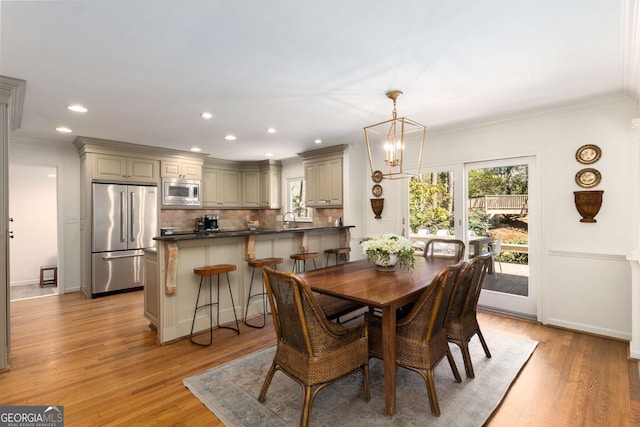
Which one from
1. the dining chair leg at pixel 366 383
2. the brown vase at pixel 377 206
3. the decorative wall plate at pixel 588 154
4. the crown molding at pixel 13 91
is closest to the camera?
the dining chair leg at pixel 366 383

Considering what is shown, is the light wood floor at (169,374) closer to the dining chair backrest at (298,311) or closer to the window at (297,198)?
the dining chair backrest at (298,311)

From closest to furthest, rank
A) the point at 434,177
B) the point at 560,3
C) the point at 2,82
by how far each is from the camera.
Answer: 1. the point at 560,3
2. the point at 2,82
3. the point at 434,177

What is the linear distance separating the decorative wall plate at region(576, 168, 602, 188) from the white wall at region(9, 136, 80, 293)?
692cm

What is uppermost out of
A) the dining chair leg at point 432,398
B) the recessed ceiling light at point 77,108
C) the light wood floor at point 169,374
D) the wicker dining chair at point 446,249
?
the recessed ceiling light at point 77,108

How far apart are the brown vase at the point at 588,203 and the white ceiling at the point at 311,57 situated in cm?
96

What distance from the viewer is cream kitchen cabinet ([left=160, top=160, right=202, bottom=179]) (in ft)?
18.3

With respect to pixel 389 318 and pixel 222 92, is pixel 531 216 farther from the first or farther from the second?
pixel 222 92

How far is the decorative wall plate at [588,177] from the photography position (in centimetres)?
322

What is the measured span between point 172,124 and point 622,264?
5.23 metres

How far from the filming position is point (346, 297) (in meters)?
2.08

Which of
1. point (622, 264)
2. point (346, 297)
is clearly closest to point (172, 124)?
point (346, 297)

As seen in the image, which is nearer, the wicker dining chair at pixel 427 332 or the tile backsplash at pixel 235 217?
the wicker dining chair at pixel 427 332

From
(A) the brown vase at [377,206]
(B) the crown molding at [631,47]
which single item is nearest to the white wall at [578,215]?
(B) the crown molding at [631,47]

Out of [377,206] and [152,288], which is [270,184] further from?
[152,288]
